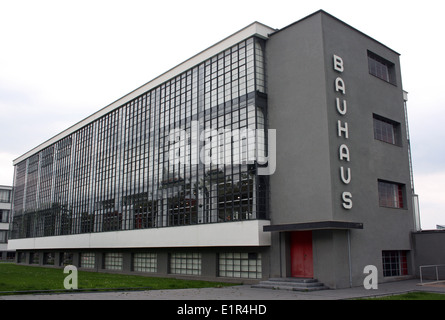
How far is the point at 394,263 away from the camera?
29812mm

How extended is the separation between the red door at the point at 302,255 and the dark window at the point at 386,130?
979cm

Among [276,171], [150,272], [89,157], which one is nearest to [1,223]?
[89,157]

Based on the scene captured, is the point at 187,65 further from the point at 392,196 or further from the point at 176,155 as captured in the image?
the point at 392,196

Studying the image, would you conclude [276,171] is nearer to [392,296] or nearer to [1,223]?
[392,296]

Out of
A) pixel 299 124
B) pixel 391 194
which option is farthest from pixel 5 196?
pixel 391 194

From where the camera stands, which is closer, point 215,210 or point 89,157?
point 215,210

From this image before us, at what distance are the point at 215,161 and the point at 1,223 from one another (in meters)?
80.6

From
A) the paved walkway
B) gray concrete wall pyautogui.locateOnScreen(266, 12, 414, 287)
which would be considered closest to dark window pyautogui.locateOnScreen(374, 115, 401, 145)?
gray concrete wall pyautogui.locateOnScreen(266, 12, 414, 287)

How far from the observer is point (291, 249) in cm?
2697

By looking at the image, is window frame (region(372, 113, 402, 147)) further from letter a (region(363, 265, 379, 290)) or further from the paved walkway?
the paved walkway

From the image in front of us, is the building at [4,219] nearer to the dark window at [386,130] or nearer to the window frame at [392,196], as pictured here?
the window frame at [392,196]

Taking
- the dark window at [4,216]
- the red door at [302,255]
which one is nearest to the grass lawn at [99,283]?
the red door at [302,255]

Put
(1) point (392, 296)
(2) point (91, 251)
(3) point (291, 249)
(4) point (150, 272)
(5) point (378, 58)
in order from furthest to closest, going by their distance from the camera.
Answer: (2) point (91, 251)
(4) point (150, 272)
(5) point (378, 58)
(3) point (291, 249)
(1) point (392, 296)

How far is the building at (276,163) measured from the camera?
85.1 feet
